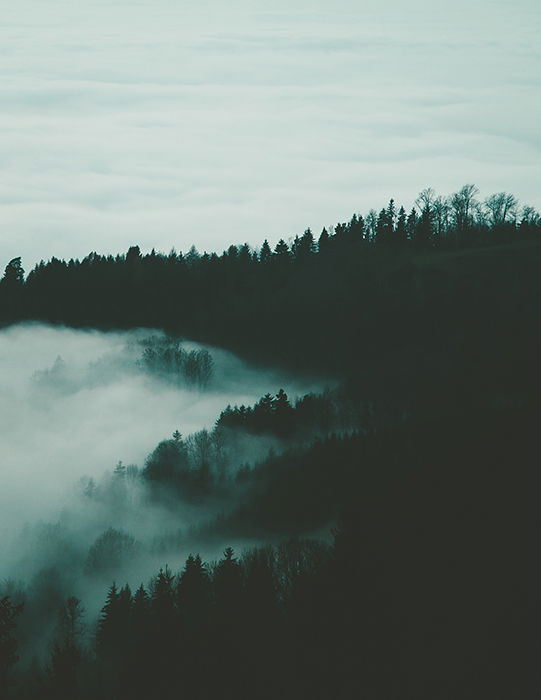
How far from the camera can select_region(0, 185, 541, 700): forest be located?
68.6m

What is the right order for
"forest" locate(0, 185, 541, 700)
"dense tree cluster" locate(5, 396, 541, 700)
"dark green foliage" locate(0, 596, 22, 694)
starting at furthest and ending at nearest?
"forest" locate(0, 185, 541, 700)
"dense tree cluster" locate(5, 396, 541, 700)
"dark green foliage" locate(0, 596, 22, 694)

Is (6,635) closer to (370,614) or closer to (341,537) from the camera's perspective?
(370,614)

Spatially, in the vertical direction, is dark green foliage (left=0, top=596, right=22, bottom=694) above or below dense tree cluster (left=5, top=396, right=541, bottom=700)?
above

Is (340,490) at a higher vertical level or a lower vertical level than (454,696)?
higher

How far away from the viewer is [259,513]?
135 meters

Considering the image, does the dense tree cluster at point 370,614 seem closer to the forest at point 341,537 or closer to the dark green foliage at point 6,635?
the forest at point 341,537

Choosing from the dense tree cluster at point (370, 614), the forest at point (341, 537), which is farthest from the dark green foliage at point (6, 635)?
the dense tree cluster at point (370, 614)

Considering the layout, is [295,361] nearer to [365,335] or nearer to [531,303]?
[365,335]

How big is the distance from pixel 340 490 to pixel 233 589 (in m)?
41.0

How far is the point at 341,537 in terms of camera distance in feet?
274

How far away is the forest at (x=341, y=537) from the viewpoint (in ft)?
225

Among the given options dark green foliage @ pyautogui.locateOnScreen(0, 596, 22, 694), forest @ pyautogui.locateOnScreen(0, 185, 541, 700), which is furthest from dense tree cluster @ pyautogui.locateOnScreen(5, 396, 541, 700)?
dark green foliage @ pyautogui.locateOnScreen(0, 596, 22, 694)

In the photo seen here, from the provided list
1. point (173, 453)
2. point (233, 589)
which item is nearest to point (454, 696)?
point (233, 589)

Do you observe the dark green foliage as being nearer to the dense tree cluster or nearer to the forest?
the forest
